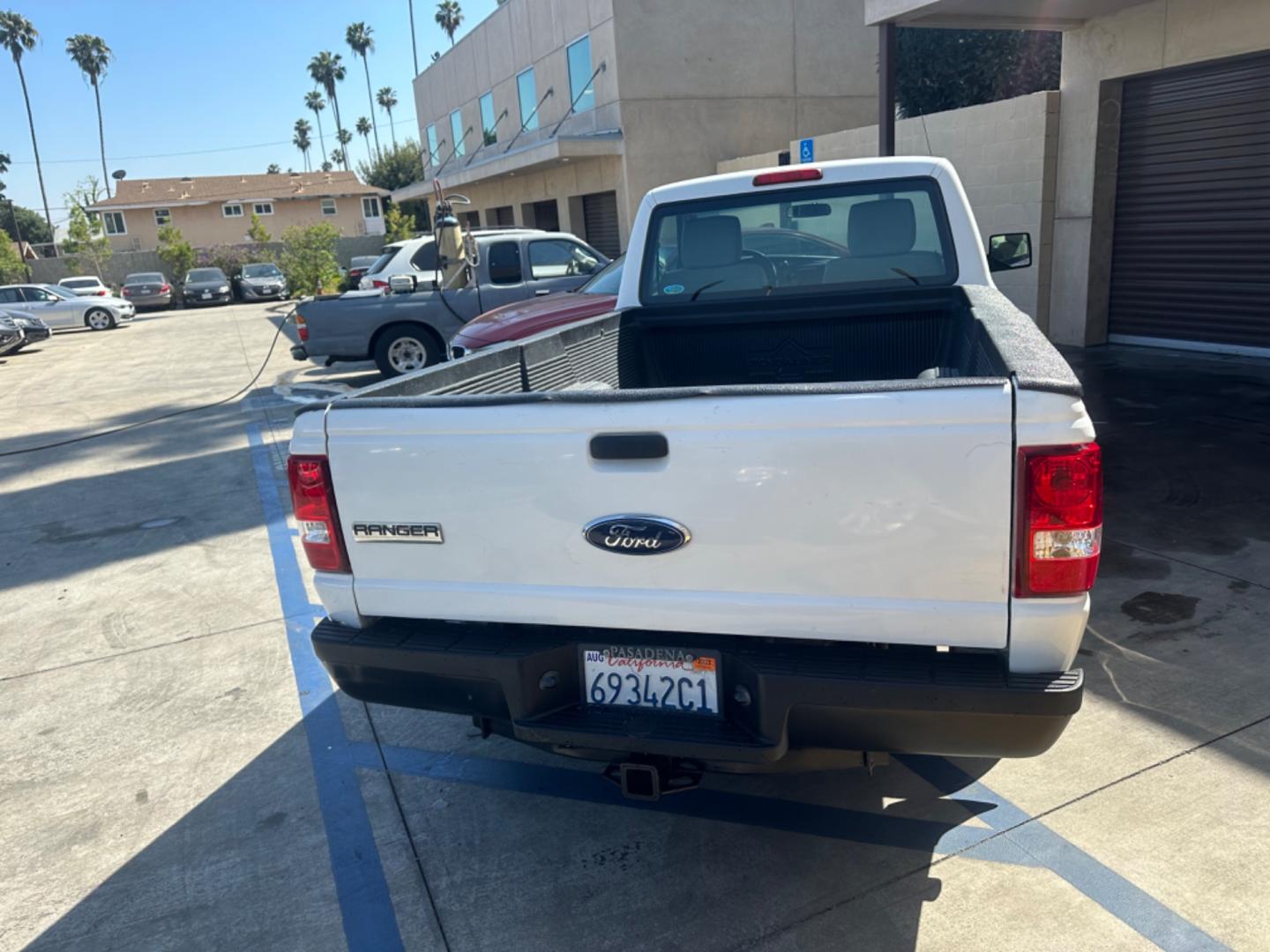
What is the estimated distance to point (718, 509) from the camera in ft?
8.00

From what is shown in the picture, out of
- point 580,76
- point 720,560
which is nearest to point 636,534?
point 720,560

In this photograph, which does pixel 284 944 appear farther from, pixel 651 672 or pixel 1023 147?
pixel 1023 147

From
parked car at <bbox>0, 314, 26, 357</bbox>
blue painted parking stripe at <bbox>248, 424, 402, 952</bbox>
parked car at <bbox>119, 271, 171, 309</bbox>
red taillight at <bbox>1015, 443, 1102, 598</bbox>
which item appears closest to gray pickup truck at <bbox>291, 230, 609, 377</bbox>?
blue painted parking stripe at <bbox>248, 424, 402, 952</bbox>

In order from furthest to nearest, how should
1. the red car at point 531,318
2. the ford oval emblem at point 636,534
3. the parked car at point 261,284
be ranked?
the parked car at point 261,284 → the red car at point 531,318 → the ford oval emblem at point 636,534

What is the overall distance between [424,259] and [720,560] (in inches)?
442

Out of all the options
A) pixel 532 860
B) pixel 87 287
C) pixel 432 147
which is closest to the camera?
pixel 532 860

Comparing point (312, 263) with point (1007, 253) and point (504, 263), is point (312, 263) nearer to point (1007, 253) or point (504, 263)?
point (504, 263)

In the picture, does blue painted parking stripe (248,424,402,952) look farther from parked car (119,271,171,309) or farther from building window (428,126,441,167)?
building window (428,126,441,167)

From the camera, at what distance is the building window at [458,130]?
32375mm

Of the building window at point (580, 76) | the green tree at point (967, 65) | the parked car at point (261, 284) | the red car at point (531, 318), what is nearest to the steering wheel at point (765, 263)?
the red car at point (531, 318)

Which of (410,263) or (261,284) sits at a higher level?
(410,263)

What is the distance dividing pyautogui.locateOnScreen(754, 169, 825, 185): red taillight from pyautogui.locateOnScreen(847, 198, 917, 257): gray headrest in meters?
0.26

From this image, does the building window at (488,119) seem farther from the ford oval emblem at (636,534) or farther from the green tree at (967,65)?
the ford oval emblem at (636,534)

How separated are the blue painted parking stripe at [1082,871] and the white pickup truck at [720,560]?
0.69m
